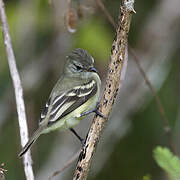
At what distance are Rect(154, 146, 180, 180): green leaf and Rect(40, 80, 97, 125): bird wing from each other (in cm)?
129

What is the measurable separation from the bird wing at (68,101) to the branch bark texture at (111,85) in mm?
969

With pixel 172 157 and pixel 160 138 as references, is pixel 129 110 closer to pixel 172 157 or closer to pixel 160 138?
pixel 160 138

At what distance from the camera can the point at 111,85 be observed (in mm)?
3156

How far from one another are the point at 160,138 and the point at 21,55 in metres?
2.50

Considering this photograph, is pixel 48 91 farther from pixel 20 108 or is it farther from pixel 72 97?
pixel 20 108

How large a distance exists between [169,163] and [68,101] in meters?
1.63

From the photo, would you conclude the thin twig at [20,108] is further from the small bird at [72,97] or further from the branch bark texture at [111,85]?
the branch bark texture at [111,85]

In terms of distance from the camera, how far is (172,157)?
3.06m

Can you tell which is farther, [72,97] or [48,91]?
[48,91]

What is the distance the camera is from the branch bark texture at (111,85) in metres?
3.04

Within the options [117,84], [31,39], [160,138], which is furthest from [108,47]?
[117,84]

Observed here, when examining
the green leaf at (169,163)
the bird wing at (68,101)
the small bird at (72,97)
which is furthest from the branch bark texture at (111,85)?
the bird wing at (68,101)

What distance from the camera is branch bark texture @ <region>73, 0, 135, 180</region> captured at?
9.96 feet

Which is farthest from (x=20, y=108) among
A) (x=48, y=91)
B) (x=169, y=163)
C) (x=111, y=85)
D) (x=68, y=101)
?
(x=48, y=91)
